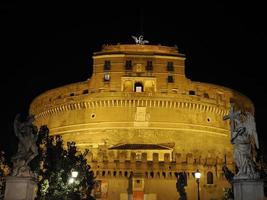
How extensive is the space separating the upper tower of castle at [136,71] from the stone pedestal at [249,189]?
36.2m

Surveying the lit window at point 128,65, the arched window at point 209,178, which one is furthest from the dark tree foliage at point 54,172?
the lit window at point 128,65

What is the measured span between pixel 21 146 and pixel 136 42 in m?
43.7

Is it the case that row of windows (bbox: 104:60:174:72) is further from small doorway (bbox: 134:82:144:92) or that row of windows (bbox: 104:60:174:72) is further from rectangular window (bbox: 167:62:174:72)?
small doorway (bbox: 134:82:144:92)

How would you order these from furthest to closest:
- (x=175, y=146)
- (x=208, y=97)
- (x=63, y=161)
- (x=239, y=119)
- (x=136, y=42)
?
1. (x=136, y=42)
2. (x=208, y=97)
3. (x=175, y=146)
4. (x=63, y=161)
5. (x=239, y=119)

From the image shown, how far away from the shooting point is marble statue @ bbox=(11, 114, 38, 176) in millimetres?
15023

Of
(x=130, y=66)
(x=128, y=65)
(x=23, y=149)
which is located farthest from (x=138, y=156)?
(x=23, y=149)

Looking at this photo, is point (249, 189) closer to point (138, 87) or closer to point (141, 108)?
point (141, 108)

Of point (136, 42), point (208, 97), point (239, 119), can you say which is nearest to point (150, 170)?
point (208, 97)

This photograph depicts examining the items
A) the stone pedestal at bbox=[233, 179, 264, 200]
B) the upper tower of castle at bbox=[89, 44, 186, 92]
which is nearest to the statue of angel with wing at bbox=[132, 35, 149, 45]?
the upper tower of castle at bbox=[89, 44, 186, 92]

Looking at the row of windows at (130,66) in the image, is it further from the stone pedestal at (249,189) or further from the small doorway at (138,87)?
the stone pedestal at (249,189)

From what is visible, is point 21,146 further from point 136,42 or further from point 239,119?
point 136,42

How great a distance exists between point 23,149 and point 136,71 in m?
36.7

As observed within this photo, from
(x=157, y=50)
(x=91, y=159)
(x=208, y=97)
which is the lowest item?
(x=91, y=159)

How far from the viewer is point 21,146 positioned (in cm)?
1530
